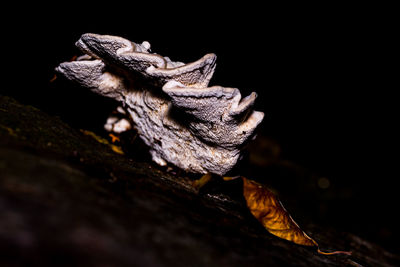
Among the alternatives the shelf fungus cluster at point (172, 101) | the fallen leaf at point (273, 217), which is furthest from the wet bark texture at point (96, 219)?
the shelf fungus cluster at point (172, 101)

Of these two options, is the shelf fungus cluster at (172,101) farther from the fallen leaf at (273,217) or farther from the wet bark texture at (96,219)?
the wet bark texture at (96,219)

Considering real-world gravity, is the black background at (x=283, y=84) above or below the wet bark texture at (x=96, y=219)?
above

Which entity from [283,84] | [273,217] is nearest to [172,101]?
[273,217]

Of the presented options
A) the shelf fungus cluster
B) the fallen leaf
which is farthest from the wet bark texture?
the shelf fungus cluster

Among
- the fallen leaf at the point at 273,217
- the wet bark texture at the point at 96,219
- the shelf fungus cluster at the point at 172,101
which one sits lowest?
the wet bark texture at the point at 96,219

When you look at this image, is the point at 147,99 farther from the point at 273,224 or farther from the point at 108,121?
the point at 273,224

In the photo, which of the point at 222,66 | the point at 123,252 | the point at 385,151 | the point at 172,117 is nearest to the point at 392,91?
the point at 385,151

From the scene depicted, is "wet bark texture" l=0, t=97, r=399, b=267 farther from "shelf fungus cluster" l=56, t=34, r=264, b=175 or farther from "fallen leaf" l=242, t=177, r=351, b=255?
"shelf fungus cluster" l=56, t=34, r=264, b=175
